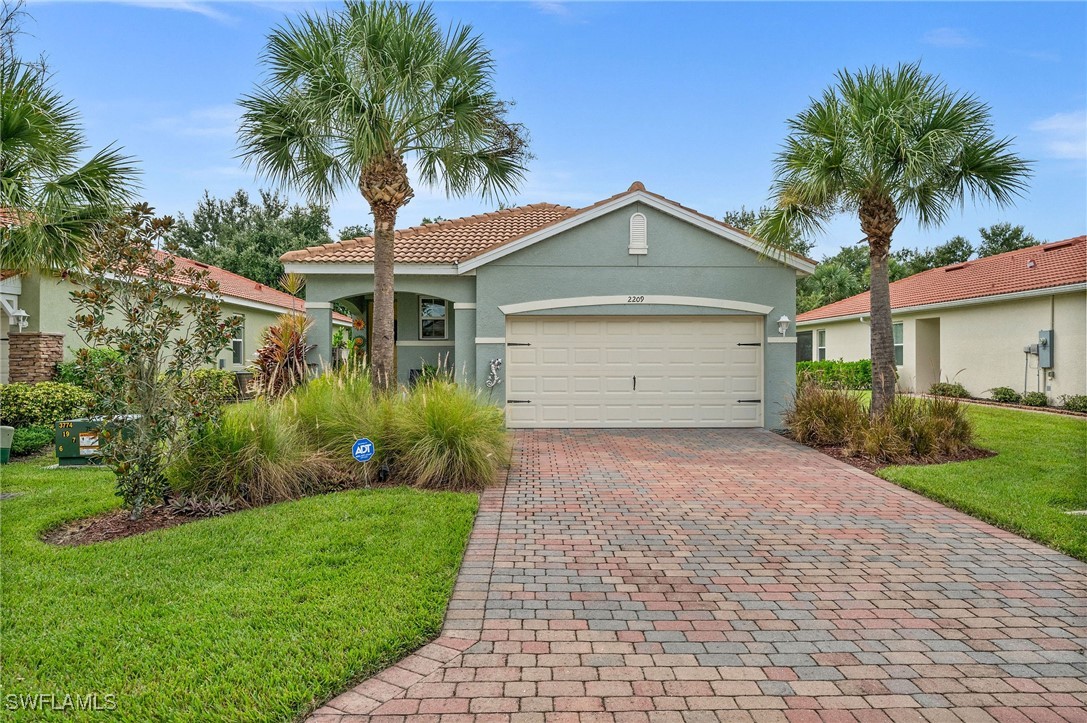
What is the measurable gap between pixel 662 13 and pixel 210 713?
12.8 metres

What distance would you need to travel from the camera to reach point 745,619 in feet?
12.9

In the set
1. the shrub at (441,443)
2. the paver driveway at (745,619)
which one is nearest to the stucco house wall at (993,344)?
the paver driveway at (745,619)

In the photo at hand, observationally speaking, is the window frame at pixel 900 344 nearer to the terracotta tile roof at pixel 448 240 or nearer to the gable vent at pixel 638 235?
the terracotta tile roof at pixel 448 240

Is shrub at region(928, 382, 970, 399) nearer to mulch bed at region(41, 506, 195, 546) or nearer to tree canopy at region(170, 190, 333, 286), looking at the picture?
mulch bed at region(41, 506, 195, 546)

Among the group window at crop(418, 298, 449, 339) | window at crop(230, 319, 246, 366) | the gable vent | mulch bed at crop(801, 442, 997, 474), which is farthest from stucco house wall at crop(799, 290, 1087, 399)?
window at crop(230, 319, 246, 366)

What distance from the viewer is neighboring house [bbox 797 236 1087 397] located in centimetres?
1473

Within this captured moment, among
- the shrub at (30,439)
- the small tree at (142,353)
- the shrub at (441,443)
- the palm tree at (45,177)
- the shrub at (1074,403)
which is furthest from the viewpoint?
the shrub at (1074,403)

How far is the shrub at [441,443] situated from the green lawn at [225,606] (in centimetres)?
119

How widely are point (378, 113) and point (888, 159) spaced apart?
Result: 26.4 feet

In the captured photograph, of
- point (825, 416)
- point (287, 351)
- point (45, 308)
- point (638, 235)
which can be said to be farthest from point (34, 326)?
point (825, 416)

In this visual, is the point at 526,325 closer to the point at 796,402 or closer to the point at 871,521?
the point at 796,402

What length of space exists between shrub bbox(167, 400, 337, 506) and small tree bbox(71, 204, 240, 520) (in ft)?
0.71

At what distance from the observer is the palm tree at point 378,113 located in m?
8.87

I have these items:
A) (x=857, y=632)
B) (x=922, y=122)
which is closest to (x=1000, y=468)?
(x=922, y=122)
